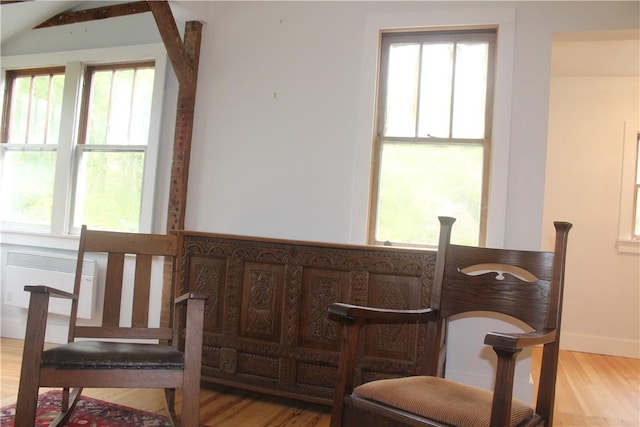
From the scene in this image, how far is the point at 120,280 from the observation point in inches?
89.7

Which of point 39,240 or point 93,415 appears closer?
point 93,415

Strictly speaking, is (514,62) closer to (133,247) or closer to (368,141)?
(368,141)

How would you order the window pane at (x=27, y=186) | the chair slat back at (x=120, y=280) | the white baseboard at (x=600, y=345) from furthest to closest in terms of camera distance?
the white baseboard at (x=600, y=345) → the window pane at (x=27, y=186) → the chair slat back at (x=120, y=280)

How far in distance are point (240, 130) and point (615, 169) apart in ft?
11.7

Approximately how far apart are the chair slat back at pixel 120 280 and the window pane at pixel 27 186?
84.9 inches

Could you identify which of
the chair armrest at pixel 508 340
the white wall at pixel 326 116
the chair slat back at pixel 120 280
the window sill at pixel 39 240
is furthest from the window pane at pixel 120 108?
the chair armrest at pixel 508 340

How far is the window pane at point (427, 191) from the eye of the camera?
3045 mm

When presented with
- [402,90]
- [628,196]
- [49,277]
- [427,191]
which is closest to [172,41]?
[402,90]

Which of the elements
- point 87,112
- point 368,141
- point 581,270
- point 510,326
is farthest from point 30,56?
point 581,270

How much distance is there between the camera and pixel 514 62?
294 centimetres

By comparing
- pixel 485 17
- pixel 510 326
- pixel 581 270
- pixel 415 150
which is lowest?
pixel 510 326

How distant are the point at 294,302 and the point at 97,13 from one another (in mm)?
2931

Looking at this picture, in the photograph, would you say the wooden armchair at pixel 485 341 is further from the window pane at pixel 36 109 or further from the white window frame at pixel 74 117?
the window pane at pixel 36 109

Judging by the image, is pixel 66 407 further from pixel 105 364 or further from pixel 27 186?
pixel 27 186
